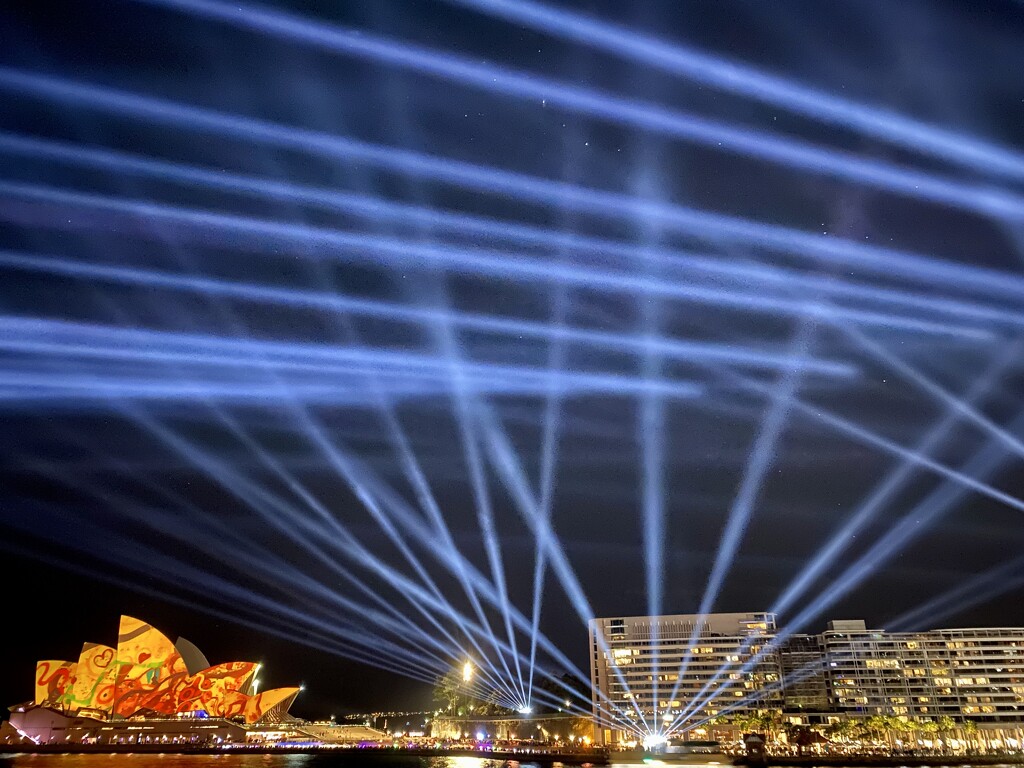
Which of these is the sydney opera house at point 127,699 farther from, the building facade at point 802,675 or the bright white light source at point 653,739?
the building facade at point 802,675

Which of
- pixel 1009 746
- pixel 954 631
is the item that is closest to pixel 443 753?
pixel 1009 746

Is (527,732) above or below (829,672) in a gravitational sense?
below

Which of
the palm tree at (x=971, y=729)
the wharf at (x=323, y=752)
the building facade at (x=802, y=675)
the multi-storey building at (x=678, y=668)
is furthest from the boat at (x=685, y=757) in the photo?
the palm tree at (x=971, y=729)

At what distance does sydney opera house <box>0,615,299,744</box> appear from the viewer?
66.6 m

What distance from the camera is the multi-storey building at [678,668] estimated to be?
345 ft

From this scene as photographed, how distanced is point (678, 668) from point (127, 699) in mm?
73495

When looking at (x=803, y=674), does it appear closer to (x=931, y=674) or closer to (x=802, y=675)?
(x=802, y=675)

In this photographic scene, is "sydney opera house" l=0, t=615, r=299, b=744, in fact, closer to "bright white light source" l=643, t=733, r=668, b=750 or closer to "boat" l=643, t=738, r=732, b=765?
"boat" l=643, t=738, r=732, b=765

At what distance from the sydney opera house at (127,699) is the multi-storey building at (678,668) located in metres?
52.5

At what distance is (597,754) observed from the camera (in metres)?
60.3

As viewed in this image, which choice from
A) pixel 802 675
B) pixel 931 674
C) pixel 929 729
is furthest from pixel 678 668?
pixel 929 729

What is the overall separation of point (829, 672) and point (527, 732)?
144 ft

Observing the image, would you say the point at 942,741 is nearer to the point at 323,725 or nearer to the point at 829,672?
the point at 829,672

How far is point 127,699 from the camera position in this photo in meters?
68.2
